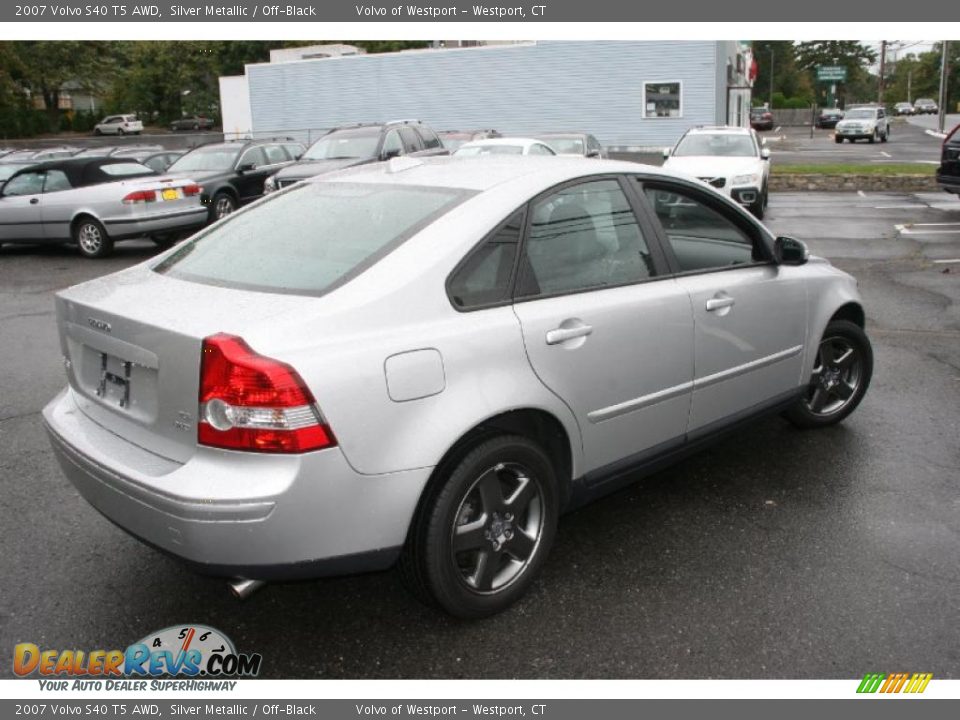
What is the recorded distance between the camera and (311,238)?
11.6ft

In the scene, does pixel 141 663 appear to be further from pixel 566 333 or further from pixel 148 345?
pixel 566 333

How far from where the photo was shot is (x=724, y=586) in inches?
140

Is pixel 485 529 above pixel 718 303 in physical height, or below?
below

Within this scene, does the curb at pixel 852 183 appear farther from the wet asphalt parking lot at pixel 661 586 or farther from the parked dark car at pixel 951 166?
the wet asphalt parking lot at pixel 661 586

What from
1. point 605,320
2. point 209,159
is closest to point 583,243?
point 605,320

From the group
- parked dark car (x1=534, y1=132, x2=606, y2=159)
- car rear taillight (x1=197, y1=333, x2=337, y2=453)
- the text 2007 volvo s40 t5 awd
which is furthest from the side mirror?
parked dark car (x1=534, y1=132, x2=606, y2=159)

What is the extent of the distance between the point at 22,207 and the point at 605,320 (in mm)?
12540

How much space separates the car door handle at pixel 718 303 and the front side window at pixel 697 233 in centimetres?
17

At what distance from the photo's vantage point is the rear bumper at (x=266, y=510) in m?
2.76

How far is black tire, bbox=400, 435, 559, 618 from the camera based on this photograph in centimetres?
309

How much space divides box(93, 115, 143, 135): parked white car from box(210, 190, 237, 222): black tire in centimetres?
5292

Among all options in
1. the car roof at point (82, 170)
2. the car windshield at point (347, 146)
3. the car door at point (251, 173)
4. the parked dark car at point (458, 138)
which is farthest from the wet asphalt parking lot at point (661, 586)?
the parked dark car at point (458, 138)

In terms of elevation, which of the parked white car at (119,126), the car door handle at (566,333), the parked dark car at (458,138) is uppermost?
the parked white car at (119,126)

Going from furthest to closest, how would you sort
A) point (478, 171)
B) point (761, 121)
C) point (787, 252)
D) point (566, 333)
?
1. point (761, 121)
2. point (787, 252)
3. point (478, 171)
4. point (566, 333)
